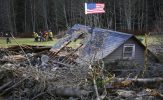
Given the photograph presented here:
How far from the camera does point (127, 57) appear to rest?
2378 centimetres

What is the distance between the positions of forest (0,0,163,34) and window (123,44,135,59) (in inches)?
1170

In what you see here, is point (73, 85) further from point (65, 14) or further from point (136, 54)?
point (65, 14)

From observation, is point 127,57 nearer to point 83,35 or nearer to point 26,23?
point 83,35

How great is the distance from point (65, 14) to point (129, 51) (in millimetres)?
38346

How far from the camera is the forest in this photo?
59.2 meters

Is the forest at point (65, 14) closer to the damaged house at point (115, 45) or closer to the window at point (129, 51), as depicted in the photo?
the window at point (129, 51)

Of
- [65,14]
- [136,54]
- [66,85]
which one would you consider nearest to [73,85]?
[66,85]

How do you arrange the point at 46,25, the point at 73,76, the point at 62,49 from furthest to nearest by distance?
1. the point at 46,25
2. the point at 62,49
3. the point at 73,76

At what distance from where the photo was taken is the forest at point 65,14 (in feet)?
194

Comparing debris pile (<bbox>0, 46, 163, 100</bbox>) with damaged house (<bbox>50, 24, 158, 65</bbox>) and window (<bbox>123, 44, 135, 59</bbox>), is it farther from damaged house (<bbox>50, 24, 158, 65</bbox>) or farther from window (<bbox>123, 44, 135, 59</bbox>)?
window (<bbox>123, 44, 135, 59</bbox>)

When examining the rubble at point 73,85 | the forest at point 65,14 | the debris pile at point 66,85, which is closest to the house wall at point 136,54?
the rubble at point 73,85

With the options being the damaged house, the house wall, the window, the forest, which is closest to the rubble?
the damaged house

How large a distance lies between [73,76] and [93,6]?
11.6 metres

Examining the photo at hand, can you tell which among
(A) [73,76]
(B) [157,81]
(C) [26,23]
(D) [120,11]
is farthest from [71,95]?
(C) [26,23]
